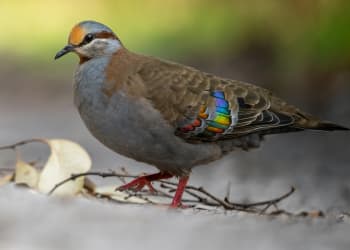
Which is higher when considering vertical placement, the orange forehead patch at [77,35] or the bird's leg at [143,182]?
the orange forehead patch at [77,35]

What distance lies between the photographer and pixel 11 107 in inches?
389

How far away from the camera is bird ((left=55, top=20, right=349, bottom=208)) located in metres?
4.36

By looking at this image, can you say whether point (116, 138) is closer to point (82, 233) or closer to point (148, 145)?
point (148, 145)

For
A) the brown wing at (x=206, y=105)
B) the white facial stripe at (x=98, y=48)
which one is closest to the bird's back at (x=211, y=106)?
the brown wing at (x=206, y=105)

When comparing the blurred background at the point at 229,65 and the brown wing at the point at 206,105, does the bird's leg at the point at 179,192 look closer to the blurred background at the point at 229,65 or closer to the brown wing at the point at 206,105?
the brown wing at the point at 206,105

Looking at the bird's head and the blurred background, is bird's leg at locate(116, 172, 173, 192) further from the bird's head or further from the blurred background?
the blurred background

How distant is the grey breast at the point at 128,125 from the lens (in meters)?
4.34

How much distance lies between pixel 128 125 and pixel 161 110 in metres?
0.20

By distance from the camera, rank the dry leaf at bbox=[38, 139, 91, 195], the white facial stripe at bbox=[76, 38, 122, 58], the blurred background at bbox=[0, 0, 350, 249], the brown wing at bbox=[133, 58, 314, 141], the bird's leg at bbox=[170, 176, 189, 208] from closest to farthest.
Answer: the bird's leg at bbox=[170, 176, 189, 208]
the dry leaf at bbox=[38, 139, 91, 195]
the brown wing at bbox=[133, 58, 314, 141]
the white facial stripe at bbox=[76, 38, 122, 58]
the blurred background at bbox=[0, 0, 350, 249]

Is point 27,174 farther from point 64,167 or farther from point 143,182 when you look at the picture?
point 143,182

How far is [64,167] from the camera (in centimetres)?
453

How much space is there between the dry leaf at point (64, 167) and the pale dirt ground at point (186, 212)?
0.50m

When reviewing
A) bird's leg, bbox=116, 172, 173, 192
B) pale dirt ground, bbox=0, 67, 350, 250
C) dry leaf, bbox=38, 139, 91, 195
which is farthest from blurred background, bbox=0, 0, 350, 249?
dry leaf, bbox=38, 139, 91, 195

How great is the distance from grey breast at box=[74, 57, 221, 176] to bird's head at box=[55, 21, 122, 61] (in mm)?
113
